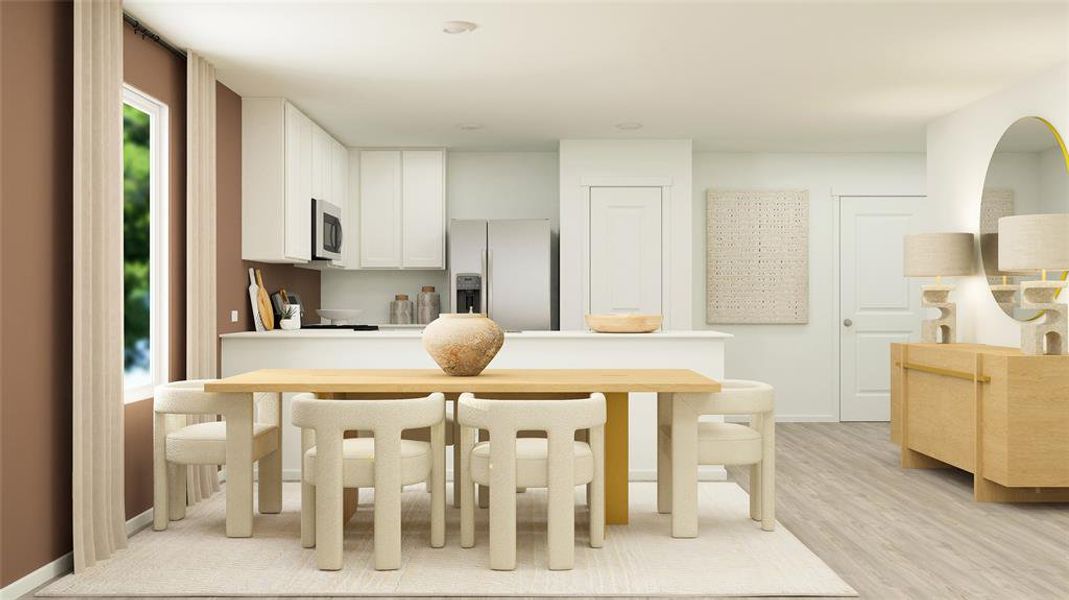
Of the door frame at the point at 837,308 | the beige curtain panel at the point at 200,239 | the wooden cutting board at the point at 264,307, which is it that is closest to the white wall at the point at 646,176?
the door frame at the point at 837,308

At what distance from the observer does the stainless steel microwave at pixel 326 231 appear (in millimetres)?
5906

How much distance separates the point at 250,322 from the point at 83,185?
220 centimetres

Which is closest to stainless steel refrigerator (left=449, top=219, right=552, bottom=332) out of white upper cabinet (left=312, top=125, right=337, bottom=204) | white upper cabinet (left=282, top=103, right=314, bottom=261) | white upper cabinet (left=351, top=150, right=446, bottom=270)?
white upper cabinet (left=351, top=150, right=446, bottom=270)

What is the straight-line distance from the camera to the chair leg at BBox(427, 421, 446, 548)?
3455 millimetres

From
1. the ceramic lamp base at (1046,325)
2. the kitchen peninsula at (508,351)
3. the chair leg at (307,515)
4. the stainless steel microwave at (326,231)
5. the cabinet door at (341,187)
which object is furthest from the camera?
the cabinet door at (341,187)

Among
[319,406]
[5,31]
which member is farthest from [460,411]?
[5,31]

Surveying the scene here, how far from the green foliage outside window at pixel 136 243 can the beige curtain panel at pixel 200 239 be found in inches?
8.7

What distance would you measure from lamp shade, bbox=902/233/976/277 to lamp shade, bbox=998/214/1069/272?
3.33ft

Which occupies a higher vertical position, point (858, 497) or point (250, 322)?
point (250, 322)

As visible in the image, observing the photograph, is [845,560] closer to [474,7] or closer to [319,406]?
[319,406]

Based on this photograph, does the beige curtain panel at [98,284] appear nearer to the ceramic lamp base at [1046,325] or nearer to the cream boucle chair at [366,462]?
the cream boucle chair at [366,462]

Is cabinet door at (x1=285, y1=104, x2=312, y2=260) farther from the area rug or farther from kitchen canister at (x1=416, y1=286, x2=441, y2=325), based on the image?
the area rug

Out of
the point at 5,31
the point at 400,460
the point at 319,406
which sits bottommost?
the point at 400,460

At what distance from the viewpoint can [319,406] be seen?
3.18 metres
